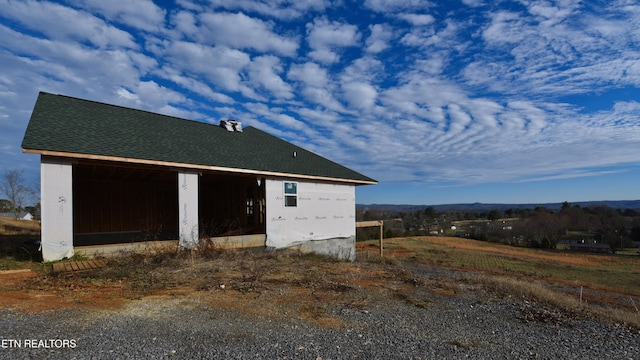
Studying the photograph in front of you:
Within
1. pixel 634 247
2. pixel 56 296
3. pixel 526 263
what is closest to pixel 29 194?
pixel 56 296

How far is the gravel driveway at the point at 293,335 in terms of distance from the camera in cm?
404

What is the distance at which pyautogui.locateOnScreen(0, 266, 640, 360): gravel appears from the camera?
4039 millimetres

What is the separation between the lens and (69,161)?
8758mm

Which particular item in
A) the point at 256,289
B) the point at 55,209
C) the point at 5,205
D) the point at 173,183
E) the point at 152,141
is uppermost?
the point at 152,141

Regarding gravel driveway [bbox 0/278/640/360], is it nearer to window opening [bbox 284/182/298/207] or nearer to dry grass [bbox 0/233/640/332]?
dry grass [bbox 0/233/640/332]

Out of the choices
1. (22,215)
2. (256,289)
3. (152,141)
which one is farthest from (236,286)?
(22,215)

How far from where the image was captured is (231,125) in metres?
16.4

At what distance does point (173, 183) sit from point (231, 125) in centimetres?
409

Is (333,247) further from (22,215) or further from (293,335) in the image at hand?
(22,215)

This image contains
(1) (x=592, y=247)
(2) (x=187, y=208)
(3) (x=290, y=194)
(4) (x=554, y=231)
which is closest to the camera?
(2) (x=187, y=208)

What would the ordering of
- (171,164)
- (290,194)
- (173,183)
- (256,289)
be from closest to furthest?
(256,289), (171,164), (290,194), (173,183)

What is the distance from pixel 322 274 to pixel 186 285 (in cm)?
360

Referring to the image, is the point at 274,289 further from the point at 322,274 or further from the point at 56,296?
the point at 56,296

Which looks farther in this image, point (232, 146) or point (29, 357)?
point (232, 146)
